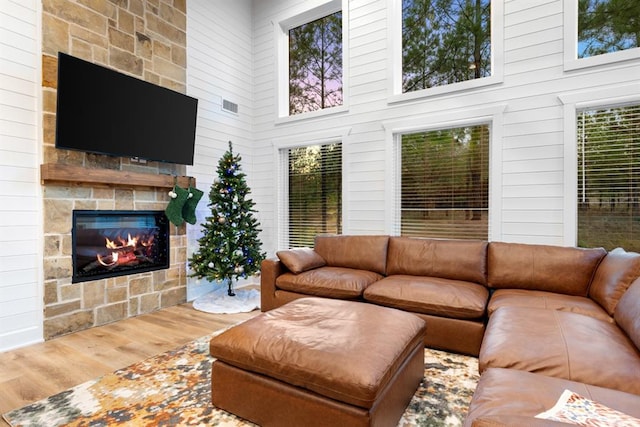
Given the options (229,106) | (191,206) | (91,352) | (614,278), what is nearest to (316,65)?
(229,106)

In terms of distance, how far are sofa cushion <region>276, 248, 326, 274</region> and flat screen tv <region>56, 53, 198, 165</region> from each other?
1.69 m

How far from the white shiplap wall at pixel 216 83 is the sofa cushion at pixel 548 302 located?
3.41 m

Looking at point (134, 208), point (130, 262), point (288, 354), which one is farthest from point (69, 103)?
point (288, 354)

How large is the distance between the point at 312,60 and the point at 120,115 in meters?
2.72

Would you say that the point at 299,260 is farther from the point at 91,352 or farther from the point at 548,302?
the point at 548,302

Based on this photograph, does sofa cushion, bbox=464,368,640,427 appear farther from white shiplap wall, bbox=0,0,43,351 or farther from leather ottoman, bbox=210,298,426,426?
white shiplap wall, bbox=0,0,43,351

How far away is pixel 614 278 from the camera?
7.57ft

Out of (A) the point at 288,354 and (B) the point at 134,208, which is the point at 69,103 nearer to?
(B) the point at 134,208

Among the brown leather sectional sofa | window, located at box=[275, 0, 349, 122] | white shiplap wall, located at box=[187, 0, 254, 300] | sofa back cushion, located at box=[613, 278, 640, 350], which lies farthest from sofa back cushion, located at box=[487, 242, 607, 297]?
white shiplap wall, located at box=[187, 0, 254, 300]

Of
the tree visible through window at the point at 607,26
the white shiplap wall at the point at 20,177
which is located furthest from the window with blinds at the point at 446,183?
the white shiplap wall at the point at 20,177

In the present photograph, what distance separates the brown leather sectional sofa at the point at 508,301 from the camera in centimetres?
126

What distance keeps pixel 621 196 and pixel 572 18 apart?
1684 millimetres

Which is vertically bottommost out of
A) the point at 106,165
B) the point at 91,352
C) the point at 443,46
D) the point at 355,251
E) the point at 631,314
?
the point at 91,352

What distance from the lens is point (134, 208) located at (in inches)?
142
